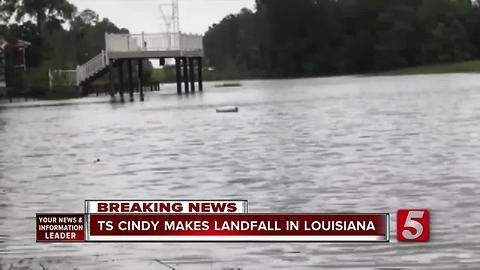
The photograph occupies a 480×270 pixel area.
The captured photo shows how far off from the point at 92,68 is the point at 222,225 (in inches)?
3070

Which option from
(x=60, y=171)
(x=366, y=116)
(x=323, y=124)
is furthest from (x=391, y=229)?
(x=366, y=116)

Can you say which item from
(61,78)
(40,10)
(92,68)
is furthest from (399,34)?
(92,68)

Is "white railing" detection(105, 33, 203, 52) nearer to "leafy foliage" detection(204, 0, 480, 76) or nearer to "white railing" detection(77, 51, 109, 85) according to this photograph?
"white railing" detection(77, 51, 109, 85)

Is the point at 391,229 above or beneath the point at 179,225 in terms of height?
beneath

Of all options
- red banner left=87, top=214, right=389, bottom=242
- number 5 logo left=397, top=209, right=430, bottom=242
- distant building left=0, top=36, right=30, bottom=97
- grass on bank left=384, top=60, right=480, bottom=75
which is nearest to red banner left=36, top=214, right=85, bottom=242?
red banner left=87, top=214, right=389, bottom=242

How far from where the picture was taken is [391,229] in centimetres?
1266

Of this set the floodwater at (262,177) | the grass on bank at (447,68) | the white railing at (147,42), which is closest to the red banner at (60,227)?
the floodwater at (262,177)

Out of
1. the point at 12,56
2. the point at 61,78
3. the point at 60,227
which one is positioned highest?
the point at 12,56

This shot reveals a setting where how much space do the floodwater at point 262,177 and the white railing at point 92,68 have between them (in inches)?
1598

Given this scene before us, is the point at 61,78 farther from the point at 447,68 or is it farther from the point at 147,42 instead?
the point at 447,68

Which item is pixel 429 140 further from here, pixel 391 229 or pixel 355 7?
pixel 355 7

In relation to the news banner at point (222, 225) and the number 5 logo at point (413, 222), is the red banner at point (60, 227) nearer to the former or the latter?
the news banner at point (222, 225)

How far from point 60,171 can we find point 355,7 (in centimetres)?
17897

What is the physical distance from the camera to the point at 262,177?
19609 millimetres
